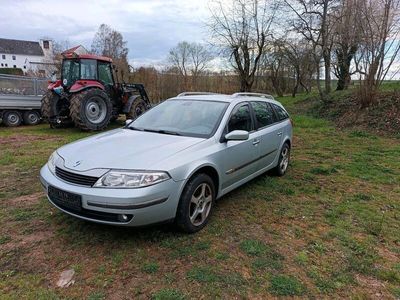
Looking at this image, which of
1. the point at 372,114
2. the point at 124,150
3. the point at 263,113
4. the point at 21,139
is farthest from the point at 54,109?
the point at 372,114

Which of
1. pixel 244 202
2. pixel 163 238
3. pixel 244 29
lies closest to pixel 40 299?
pixel 163 238

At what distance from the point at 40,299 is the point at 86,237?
91 cm

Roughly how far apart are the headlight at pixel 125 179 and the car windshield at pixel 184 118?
1053 millimetres

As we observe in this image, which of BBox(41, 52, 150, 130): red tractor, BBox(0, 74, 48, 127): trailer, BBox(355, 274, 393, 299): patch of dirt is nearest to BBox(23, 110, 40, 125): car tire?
BBox(0, 74, 48, 127): trailer

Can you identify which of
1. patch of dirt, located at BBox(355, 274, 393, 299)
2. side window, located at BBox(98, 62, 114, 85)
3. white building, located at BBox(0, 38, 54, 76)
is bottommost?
patch of dirt, located at BBox(355, 274, 393, 299)

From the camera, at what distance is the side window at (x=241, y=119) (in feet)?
13.5

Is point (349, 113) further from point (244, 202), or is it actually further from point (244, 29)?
point (244, 29)

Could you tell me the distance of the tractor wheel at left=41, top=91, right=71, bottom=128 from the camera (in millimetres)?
10797

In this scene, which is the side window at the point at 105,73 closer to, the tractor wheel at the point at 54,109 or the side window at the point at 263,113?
the tractor wheel at the point at 54,109

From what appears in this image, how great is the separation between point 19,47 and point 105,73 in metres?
74.4

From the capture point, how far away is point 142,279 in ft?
8.88

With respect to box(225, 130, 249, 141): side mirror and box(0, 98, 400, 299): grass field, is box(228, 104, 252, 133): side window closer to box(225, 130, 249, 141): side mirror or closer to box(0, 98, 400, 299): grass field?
box(225, 130, 249, 141): side mirror

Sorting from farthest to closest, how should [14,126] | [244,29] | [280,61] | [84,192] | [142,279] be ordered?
1. [280,61]
2. [244,29]
3. [14,126]
4. [84,192]
5. [142,279]

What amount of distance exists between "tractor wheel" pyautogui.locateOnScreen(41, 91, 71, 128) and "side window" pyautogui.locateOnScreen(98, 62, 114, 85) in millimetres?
1553
